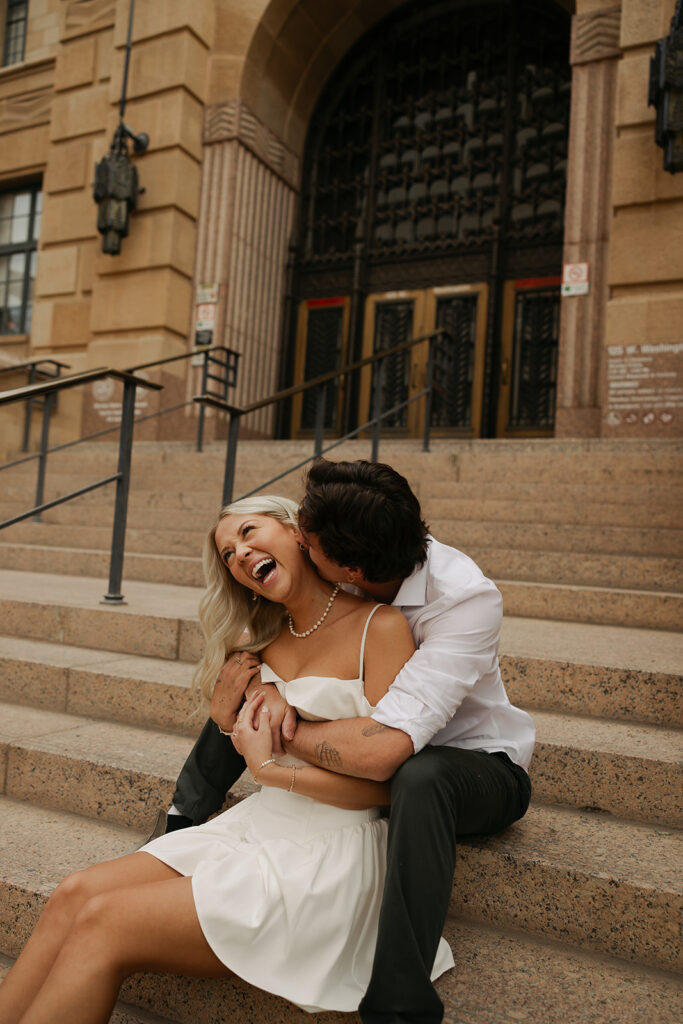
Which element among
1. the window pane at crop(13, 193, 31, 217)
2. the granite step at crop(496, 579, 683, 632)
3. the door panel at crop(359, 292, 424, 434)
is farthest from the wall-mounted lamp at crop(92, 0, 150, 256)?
the granite step at crop(496, 579, 683, 632)

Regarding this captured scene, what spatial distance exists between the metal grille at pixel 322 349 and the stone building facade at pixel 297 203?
48 mm

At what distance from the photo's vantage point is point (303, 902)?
1.72 metres

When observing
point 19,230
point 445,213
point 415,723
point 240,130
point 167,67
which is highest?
point 167,67

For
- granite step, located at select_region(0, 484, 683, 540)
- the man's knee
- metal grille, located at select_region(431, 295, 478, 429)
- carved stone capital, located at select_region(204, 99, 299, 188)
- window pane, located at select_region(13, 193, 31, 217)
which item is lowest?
the man's knee

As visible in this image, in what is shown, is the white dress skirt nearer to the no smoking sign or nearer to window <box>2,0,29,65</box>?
the no smoking sign

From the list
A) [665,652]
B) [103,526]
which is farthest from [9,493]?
[665,652]

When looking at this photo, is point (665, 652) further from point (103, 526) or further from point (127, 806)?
point (103, 526)

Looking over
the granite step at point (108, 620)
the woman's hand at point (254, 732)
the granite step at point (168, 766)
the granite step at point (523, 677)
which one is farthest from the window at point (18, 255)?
the woman's hand at point (254, 732)

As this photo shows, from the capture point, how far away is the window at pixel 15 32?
12.1 m

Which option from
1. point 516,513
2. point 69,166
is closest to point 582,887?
point 516,513

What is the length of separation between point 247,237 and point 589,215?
14.2ft

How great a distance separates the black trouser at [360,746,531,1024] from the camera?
160 centimetres

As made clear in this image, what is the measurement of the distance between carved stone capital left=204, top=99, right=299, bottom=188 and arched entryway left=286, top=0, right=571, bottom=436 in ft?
2.78

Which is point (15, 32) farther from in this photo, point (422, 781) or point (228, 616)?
point (422, 781)
